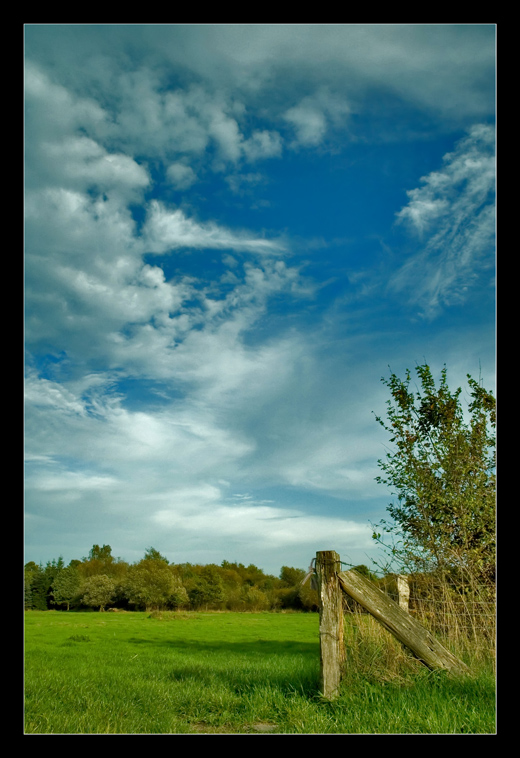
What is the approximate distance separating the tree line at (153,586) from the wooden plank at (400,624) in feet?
102

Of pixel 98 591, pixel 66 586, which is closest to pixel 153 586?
pixel 98 591

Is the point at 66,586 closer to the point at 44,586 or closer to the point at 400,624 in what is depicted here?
the point at 44,586

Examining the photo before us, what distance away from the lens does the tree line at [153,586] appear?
125 feet

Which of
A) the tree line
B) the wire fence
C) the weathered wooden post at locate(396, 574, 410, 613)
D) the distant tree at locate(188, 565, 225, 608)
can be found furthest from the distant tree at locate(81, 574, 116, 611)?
the wire fence

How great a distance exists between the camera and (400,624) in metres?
6.58

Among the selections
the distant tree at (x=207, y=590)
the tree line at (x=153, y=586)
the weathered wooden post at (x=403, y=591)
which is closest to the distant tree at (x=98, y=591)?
the tree line at (x=153, y=586)

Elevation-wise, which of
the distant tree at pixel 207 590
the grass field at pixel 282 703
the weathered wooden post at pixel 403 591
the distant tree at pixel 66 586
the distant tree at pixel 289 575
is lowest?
the distant tree at pixel 207 590

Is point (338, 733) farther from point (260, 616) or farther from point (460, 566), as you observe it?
point (260, 616)

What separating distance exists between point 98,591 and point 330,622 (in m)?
43.0

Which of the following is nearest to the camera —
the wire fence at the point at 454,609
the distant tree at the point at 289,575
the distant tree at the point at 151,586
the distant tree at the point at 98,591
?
the wire fence at the point at 454,609

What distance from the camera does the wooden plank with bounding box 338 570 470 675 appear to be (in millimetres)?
6543

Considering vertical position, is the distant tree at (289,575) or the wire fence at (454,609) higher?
the wire fence at (454,609)

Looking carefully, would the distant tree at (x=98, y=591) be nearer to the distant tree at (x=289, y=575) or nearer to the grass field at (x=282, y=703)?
the distant tree at (x=289, y=575)
